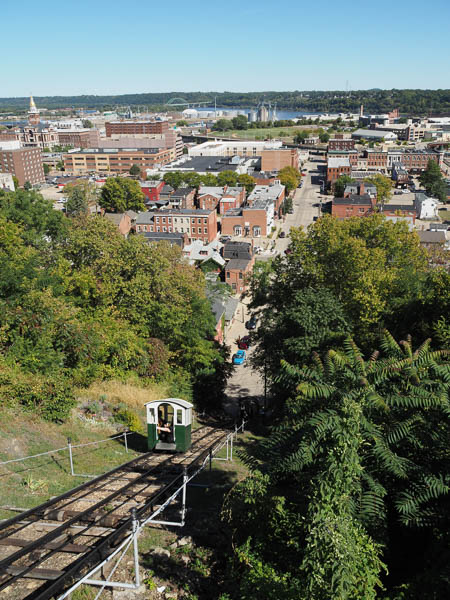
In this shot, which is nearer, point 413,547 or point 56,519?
Answer: point 413,547

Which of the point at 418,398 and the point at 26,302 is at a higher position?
the point at 418,398

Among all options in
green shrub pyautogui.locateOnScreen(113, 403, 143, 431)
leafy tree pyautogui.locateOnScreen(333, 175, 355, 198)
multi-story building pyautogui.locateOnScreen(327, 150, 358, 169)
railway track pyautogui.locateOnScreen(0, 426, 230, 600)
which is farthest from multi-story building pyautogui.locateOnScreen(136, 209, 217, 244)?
multi-story building pyautogui.locateOnScreen(327, 150, 358, 169)

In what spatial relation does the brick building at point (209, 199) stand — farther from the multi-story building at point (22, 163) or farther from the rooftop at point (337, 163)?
the multi-story building at point (22, 163)

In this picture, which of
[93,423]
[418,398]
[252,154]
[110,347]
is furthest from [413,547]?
[252,154]

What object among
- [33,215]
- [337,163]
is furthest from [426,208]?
[33,215]

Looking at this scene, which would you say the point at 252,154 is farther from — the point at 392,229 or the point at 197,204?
the point at 392,229

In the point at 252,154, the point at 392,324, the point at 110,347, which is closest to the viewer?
the point at 110,347

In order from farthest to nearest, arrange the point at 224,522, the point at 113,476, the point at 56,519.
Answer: the point at 113,476 < the point at 224,522 < the point at 56,519

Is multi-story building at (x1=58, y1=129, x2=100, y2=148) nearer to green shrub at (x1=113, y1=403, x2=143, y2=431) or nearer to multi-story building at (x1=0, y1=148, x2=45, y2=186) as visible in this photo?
multi-story building at (x1=0, y1=148, x2=45, y2=186)
